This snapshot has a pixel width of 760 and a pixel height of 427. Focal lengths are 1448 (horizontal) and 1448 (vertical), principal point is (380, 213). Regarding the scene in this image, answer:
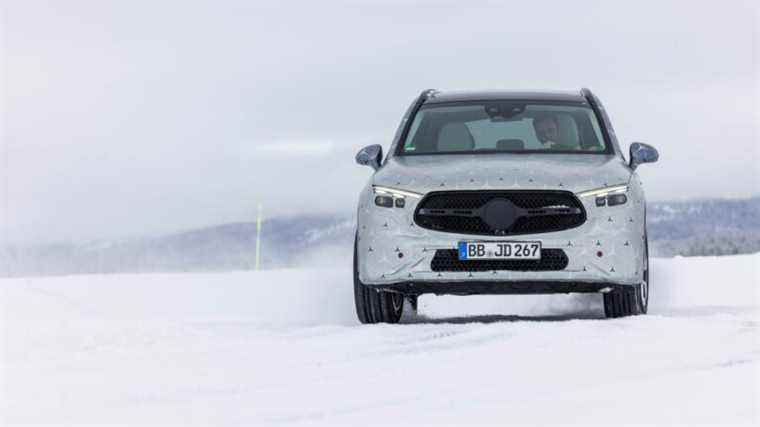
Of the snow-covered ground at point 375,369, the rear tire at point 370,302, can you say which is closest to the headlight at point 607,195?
the snow-covered ground at point 375,369

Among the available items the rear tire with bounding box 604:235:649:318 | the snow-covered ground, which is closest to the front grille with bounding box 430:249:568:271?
the snow-covered ground

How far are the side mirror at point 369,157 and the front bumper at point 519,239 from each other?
97 centimetres

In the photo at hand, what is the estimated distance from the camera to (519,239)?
31.9 ft

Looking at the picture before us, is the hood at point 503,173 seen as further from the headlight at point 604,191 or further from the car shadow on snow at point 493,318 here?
the car shadow on snow at point 493,318

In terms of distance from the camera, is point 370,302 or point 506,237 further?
point 370,302

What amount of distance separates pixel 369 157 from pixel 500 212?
4.84 ft

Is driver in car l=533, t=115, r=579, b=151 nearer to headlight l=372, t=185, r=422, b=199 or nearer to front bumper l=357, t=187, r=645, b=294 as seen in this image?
front bumper l=357, t=187, r=645, b=294

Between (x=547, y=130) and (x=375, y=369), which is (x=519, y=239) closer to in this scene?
(x=547, y=130)

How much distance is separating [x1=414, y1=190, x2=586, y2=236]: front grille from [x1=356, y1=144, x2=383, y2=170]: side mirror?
1.11m

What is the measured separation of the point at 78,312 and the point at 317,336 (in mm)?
3505

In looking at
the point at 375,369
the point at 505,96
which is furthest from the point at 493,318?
the point at 375,369

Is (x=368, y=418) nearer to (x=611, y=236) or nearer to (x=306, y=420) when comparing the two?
(x=306, y=420)

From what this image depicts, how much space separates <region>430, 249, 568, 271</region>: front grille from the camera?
9719 mm

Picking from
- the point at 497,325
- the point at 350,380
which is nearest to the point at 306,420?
the point at 350,380
